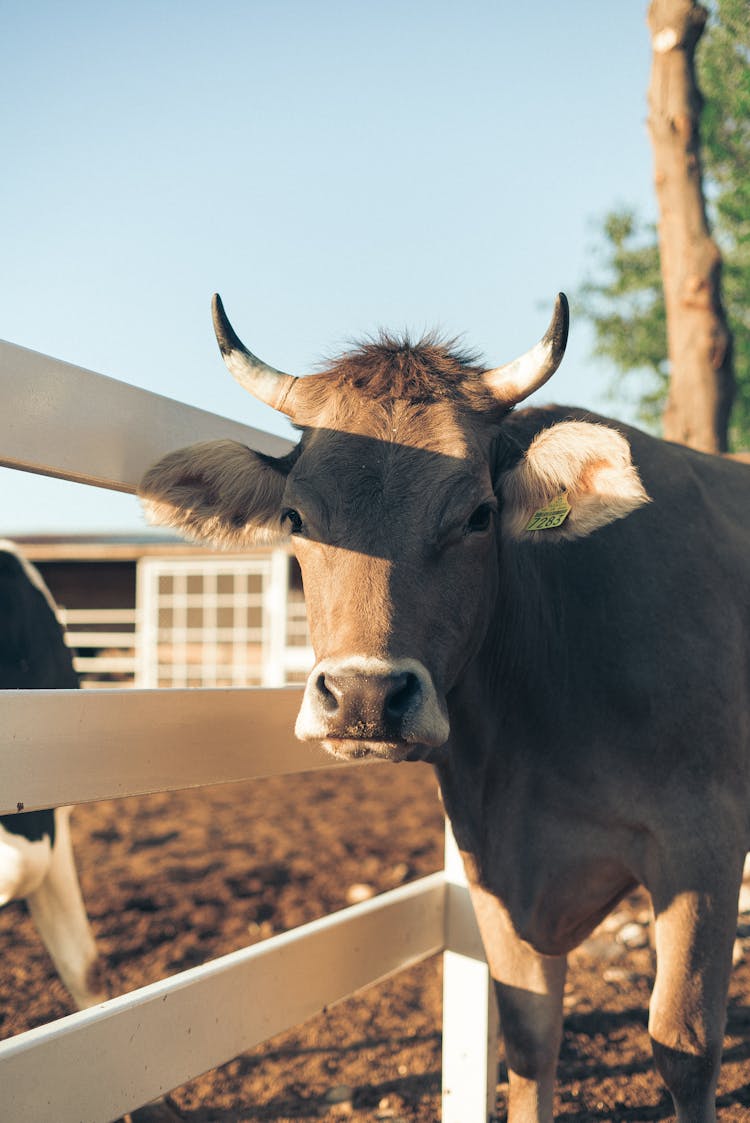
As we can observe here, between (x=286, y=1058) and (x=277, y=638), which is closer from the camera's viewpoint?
(x=286, y=1058)

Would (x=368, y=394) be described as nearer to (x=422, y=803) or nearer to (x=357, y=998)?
(x=357, y=998)

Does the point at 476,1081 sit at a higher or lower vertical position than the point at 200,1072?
lower

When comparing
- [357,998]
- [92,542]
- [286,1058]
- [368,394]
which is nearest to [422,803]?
→ [357,998]

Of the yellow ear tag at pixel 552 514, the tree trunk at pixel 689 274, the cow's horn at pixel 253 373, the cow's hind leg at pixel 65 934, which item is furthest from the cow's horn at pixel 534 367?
the tree trunk at pixel 689 274

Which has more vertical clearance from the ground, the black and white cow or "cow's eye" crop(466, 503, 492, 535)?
"cow's eye" crop(466, 503, 492, 535)

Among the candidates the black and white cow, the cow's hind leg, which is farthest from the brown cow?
the cow's hind leg

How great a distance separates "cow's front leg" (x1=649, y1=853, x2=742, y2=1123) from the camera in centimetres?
267

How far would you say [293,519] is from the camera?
2703 millimetres

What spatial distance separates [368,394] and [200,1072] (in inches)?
68.7

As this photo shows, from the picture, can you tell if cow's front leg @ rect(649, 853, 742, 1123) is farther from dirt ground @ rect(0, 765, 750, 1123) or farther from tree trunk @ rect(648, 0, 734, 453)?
tree trunk @ rect(648, 0, 734, 453)

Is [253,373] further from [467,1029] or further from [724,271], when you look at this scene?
[724,271]

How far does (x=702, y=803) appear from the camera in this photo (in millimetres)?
2770

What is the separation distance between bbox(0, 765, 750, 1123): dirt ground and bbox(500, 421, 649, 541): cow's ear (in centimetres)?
198

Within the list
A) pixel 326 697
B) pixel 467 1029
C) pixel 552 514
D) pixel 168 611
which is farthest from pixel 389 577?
pixel 168 611
